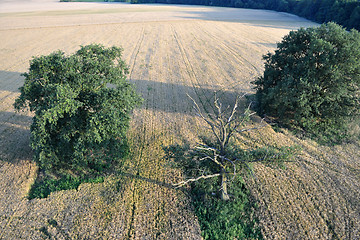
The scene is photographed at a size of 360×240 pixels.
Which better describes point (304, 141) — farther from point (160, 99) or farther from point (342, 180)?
point (160, 99)

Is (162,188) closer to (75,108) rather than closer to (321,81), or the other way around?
(75,108)

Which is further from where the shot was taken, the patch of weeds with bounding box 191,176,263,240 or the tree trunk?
the tree trunk

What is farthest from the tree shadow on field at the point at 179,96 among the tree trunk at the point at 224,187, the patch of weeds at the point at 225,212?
the tree trunk at the point at 224,187

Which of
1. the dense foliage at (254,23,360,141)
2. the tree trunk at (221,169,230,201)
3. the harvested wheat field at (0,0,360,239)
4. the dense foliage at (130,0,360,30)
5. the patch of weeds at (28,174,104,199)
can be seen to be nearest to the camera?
the harvested wheat field at (0,0,360,239)

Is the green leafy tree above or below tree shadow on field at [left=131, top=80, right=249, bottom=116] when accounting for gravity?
above

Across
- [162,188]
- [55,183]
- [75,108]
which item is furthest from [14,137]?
[162,188]

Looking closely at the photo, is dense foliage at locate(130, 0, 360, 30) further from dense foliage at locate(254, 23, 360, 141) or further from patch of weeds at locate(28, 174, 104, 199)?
patch of weeds at locate(28, 174, 104, 199)

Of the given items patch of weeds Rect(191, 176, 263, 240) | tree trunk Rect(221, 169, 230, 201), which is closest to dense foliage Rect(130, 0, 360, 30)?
patch of weeds Rect(191, 176, 263, 240)
